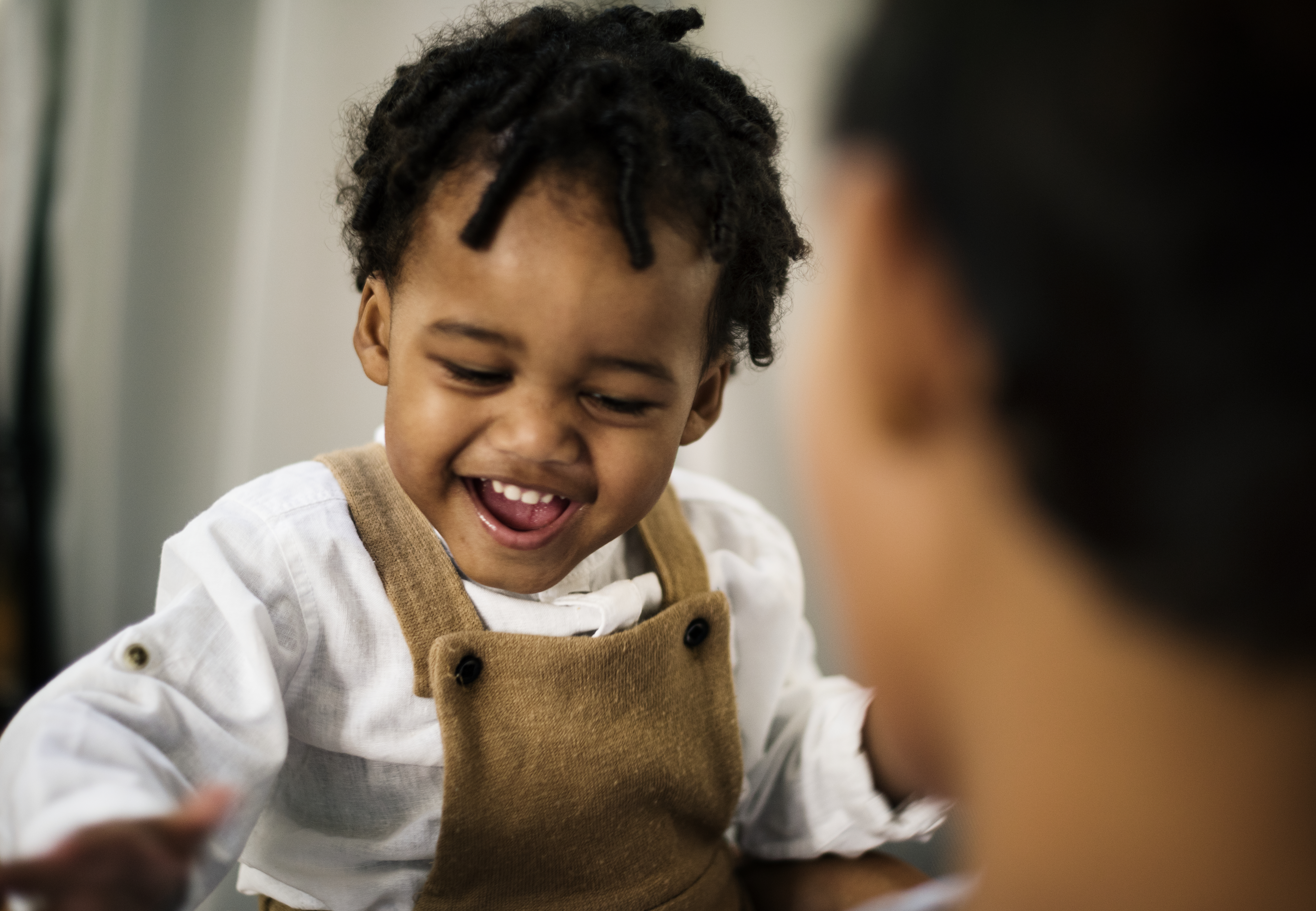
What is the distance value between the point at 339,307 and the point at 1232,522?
Answer: 92 centimetres

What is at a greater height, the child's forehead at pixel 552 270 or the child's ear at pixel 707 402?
the child's forehead at pixel 552 270

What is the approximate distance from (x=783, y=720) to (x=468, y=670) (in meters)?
0.31

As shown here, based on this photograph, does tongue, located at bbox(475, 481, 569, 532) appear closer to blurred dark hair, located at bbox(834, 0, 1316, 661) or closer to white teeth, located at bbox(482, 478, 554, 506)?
white teeth, located at bbox(482, 478, 554, 506)

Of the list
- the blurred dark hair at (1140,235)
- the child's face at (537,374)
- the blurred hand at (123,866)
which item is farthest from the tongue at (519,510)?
the blurred dark hair at (1140,235)

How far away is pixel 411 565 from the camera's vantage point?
62cm

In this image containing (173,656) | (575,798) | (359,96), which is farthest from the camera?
(359,96)

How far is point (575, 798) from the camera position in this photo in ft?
2.03

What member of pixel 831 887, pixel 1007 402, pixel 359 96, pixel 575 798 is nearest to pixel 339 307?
pixel 359 96

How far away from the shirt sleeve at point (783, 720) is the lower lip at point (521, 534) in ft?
0.58

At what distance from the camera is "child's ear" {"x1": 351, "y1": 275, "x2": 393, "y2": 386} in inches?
25.7

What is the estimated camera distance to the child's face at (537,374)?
1.76ft

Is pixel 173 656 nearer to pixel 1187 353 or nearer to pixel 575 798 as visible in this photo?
pixel 575 798

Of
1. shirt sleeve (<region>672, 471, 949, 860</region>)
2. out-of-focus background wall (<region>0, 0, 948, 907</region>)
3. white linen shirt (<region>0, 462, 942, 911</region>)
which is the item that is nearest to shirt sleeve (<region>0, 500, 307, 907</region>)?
white linen shirt (<region>0, 462, 942, 911</region>)

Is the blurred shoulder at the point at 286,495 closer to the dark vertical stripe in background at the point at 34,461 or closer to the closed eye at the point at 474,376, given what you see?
the closed eye at the point at 474,376
